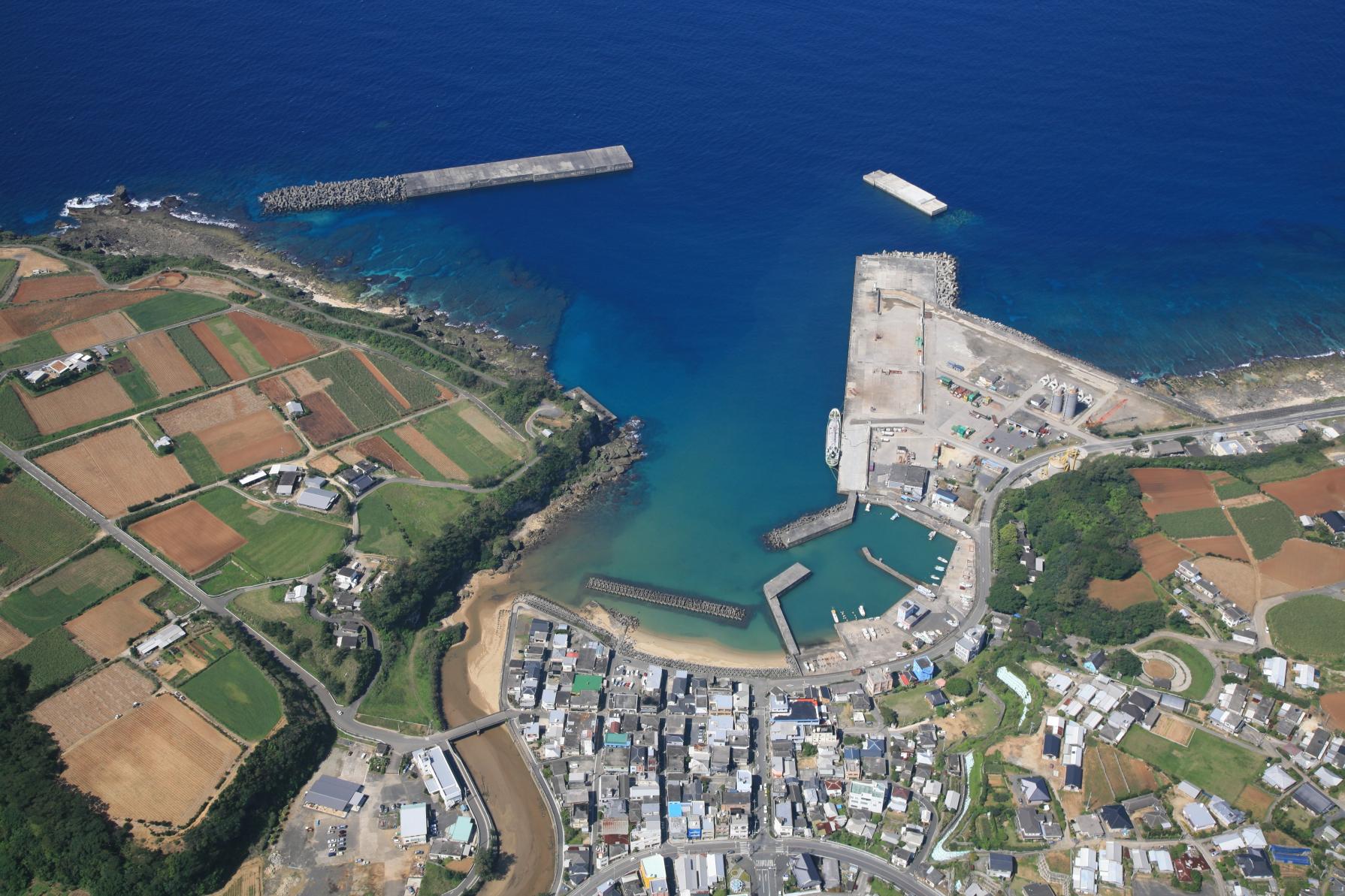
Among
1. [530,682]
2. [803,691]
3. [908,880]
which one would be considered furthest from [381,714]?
[908,880]

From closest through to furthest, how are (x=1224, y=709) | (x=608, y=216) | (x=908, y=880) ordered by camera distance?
(x=908, y=880) → (x=1224, y=709) → (x=608, y=216)

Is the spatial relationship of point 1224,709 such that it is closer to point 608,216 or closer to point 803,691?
point 803,691

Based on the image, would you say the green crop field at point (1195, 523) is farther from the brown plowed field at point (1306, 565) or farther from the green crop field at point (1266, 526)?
the brown plowed field at point (1306, 565)

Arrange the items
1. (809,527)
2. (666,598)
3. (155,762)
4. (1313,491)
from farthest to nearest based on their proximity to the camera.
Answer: (809,527), (1313,491), (666,598), (155,762)

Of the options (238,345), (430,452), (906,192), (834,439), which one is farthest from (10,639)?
(906,192)

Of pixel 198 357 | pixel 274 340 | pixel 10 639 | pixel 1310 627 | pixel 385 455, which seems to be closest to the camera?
pixel 10 639

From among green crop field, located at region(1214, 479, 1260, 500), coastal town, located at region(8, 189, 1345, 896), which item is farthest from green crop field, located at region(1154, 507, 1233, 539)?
green crop field, located at region(1214, 479, 1260, 500)

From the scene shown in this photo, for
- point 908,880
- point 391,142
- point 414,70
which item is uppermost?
point 414,70

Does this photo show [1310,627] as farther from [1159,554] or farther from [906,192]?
[906,192]
